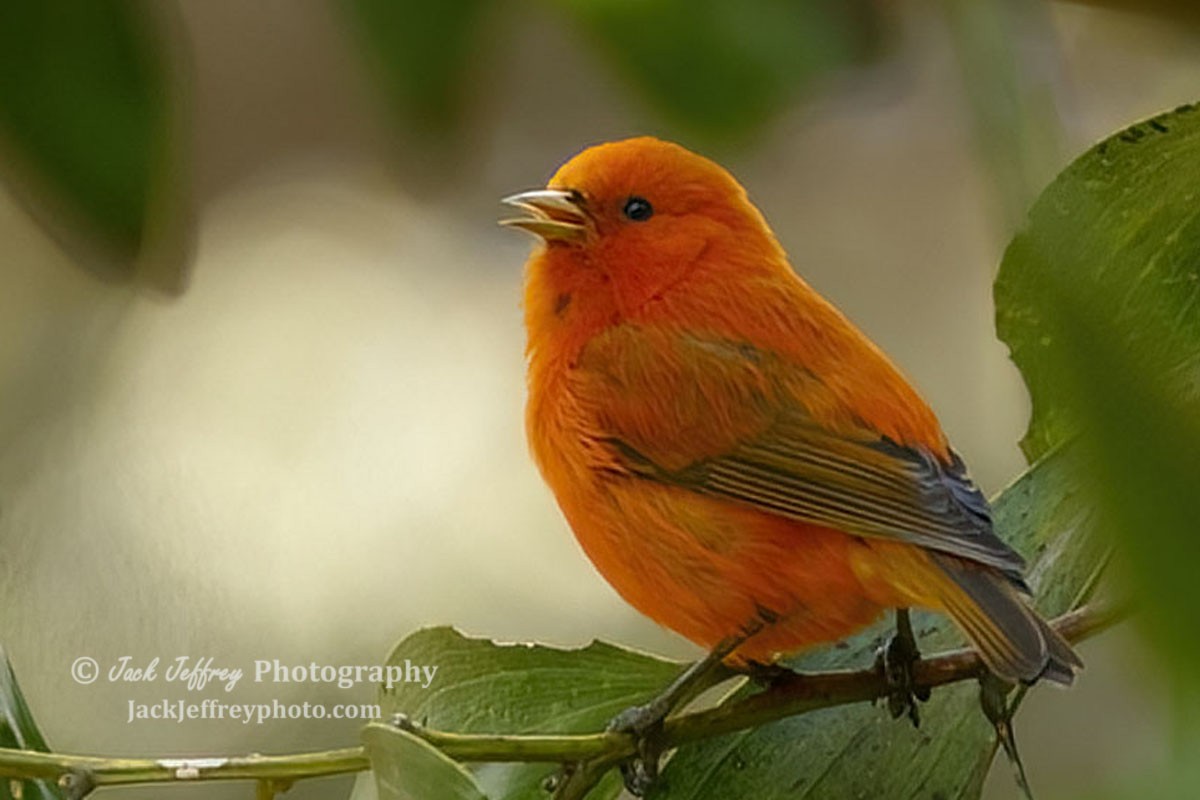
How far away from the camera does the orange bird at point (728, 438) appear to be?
0.80m

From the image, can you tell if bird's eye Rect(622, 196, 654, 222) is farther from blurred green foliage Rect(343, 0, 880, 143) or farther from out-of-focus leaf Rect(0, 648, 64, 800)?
blurred green foliage Rect(343, 0, 880, 143)

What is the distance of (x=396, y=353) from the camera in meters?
1.05

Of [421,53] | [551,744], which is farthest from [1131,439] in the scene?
[551,744]

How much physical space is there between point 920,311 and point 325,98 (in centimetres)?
46

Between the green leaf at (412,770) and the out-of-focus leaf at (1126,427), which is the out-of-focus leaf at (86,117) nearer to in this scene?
the out-of-focus leaf at (1126,427)

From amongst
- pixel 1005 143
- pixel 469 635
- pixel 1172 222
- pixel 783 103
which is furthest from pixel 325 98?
pixel 1005 143

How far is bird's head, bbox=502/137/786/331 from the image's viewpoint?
94cm

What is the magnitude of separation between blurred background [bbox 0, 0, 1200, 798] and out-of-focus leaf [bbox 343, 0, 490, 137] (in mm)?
638

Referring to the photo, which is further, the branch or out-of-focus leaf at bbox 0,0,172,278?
the branch

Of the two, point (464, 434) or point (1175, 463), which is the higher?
point (1175, 463)

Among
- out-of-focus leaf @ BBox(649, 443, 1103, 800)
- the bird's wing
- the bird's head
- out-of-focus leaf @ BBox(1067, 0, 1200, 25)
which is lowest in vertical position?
out-of-focus leaf @ BBox(649, 443, 1103, 800)

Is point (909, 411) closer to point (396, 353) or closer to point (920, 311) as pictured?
point (920, 311)

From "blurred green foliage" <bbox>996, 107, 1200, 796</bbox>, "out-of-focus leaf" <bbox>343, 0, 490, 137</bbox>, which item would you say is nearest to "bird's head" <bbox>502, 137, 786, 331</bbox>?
"out-of-focus leaf" <bbox>343, 0, 490, 137</bbox>

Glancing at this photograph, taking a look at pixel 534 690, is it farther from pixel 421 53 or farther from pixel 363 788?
pixel 421 53
